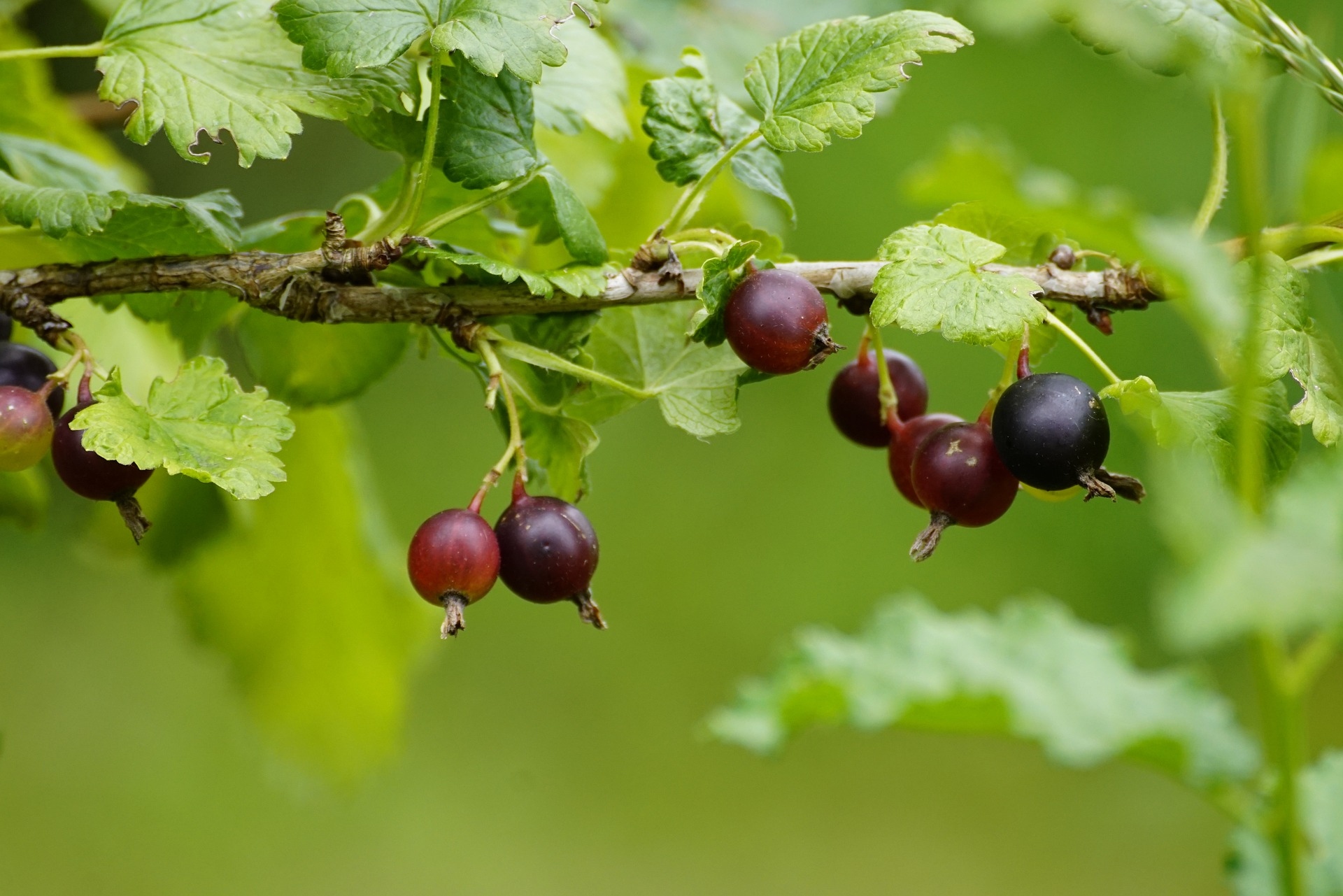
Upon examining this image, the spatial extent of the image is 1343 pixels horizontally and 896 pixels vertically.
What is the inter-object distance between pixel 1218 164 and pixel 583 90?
0.42 metres

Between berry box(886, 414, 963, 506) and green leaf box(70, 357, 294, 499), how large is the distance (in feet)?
1.18

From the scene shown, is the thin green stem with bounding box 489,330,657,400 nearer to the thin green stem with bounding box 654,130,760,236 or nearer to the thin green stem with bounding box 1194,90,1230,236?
the thin green stem with bounding box 654,130,760,236

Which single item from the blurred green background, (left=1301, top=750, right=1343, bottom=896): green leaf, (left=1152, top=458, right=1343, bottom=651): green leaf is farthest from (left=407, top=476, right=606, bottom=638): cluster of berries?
the blurred green background

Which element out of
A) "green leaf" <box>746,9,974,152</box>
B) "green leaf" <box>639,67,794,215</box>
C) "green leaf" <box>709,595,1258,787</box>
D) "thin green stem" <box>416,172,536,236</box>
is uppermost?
"green leaf" <box>746,9,974,152</box>

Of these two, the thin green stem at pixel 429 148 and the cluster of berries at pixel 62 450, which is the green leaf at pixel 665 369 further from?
the cluster of berries at pixel 62 450

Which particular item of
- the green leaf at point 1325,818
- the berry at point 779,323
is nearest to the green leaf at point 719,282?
the berry at point 779,323

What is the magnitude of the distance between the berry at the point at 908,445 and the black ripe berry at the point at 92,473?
44 cm

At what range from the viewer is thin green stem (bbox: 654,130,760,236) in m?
0.70

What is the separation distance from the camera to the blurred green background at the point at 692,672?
8.71 ft

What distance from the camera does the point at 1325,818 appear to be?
77cm

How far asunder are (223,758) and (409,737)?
1.41 ft

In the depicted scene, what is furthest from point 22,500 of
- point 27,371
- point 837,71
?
point 837,71

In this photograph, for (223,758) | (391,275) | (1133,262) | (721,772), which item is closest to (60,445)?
(391,275)

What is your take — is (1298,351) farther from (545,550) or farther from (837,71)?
(545,550)
